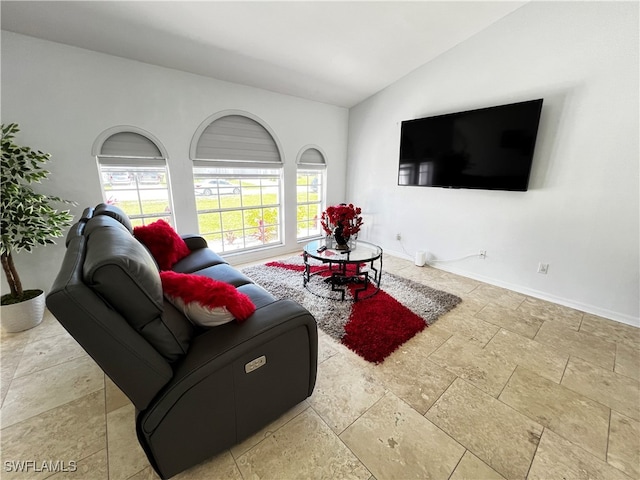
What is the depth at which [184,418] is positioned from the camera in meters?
1.07

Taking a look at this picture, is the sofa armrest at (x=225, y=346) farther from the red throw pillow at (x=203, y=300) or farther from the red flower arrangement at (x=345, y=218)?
the red flower arrangement at (x=345, y=218)

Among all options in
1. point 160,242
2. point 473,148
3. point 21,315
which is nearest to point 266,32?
Answer: point 160,242

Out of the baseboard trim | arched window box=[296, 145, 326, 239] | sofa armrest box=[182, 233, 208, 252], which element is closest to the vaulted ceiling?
arched window box=[296, 145, 326, 239]

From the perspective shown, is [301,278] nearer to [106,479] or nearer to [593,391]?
[106,479]

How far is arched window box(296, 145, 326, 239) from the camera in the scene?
434 cm

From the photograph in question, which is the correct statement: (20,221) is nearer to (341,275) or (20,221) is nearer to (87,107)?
(87,107)

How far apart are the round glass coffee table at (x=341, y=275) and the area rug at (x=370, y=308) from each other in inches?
1.0

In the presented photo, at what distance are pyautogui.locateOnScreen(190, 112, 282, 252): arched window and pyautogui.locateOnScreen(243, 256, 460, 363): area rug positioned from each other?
2.43 feet

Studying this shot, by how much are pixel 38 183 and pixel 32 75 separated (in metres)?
0.95

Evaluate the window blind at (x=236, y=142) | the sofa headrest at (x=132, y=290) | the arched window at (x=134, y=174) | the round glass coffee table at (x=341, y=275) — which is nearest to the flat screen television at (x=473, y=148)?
the round glass coffee table at (x=341, y=275)

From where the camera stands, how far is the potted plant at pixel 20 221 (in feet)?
6.58

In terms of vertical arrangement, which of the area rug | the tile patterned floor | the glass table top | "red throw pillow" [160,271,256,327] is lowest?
the tile patterned floor

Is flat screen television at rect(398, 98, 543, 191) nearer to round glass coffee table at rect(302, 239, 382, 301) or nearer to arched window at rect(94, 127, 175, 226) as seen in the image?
round glass coffee table at rect(302, 239, 382, 301)

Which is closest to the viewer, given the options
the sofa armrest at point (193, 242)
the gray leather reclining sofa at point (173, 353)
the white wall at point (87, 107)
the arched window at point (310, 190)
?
the gray leather reclining sofa at point (173, 353)
